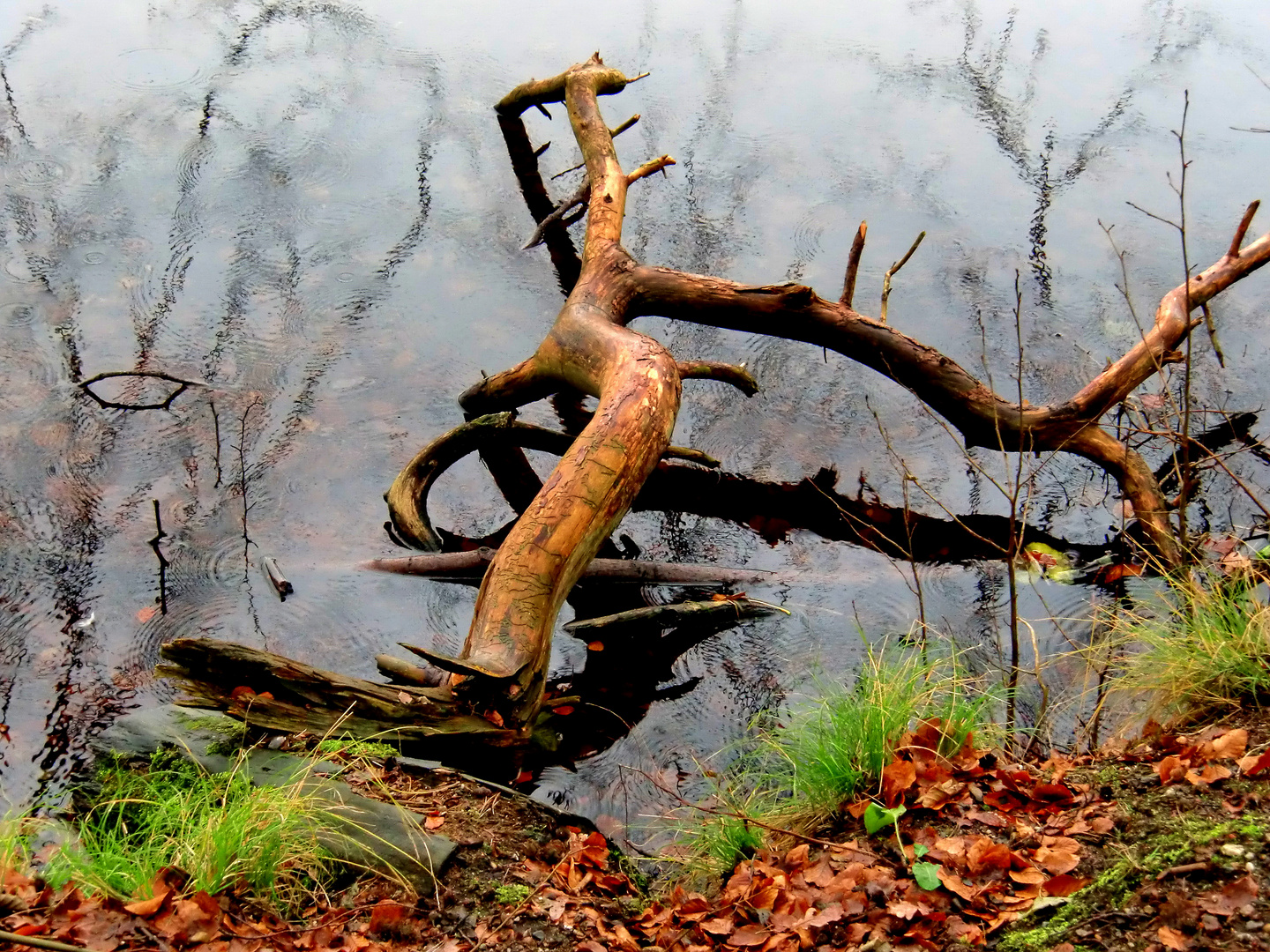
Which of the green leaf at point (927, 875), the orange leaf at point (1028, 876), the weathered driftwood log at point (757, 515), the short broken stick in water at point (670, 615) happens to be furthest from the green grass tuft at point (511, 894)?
the weathered driftwood log at point (757, 515)

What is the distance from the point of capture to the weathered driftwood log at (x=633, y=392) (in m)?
4.48

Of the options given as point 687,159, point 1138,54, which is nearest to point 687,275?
point 687,159

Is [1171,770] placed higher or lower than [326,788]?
higher

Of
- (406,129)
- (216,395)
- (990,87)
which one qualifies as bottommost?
(216,395)

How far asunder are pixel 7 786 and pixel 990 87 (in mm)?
10136

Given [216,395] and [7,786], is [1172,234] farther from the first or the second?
[7,786]

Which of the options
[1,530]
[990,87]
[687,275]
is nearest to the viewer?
[1,530]

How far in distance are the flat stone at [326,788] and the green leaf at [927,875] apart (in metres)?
1.57

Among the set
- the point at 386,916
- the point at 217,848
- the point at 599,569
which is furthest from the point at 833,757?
the point at 599,569

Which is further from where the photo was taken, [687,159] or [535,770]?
[687,159]

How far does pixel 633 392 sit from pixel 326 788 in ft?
7.76

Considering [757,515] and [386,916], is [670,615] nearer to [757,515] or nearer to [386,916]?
[757,515]

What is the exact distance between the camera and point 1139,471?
6066 millimetres

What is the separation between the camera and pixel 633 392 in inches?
207
